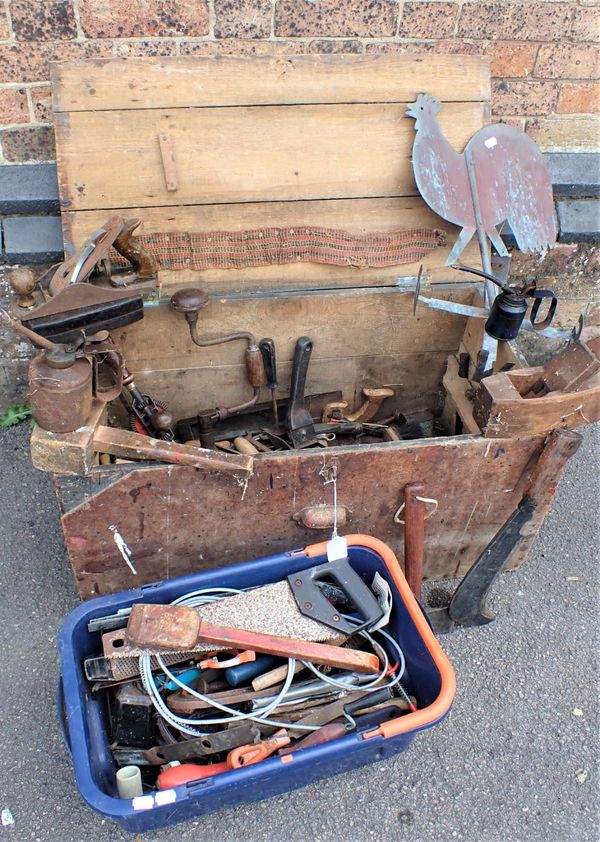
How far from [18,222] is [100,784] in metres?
1.96

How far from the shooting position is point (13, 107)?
2412 millimetres

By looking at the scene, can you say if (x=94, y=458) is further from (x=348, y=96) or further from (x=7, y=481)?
(x=348, y=96)

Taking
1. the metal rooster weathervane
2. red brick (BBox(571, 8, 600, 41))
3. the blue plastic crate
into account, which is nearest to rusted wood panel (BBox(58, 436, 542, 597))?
the blue plastic crate

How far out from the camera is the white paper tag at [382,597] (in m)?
1.83

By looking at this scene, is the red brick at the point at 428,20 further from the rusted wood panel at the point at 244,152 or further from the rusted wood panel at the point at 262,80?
the rusted wood panel at the point at 244,152

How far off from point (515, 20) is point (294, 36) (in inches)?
33.1

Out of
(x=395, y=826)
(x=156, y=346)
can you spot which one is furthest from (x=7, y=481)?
(x=395, y=826)

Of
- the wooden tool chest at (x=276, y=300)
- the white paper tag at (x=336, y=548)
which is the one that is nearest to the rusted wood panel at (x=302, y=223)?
the wooden tool chest at (x=276, y=300)

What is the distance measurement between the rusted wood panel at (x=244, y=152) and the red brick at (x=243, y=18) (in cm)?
37

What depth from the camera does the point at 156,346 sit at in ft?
7.93

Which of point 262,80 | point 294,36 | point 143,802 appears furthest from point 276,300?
point 143,802

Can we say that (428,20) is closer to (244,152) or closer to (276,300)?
(244,152)

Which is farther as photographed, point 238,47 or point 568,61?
point 568,61

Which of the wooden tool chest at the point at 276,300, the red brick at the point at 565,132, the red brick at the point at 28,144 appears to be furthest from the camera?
the red brick at the point at 565,132
